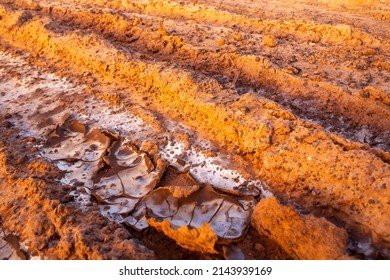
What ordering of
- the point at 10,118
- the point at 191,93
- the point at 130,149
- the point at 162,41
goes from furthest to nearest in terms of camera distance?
the point at 162,41 < the point at 10,118 < the point at 191,93 < the point at 130,149

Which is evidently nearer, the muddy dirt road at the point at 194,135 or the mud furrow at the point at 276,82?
the muddy dirt road at the point at 194,135

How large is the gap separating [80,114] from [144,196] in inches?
58.4

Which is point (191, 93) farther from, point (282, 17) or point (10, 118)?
point (282, 17)

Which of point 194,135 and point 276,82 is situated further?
point 276,82

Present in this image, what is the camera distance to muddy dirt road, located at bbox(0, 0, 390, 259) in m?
2.46

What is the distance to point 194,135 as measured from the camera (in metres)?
3.41

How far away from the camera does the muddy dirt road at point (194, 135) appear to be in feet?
8.06

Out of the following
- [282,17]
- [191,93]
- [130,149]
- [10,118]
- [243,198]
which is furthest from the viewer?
[282,17]

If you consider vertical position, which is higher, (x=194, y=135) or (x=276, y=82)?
(x=276, y=82)

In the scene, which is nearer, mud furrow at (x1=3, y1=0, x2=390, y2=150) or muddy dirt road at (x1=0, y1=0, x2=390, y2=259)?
muddy dirt road at (x1=0, y1=0, x2=390, y2=259)

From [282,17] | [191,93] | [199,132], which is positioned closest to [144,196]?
[199,132]

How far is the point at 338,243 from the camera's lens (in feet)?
7.27

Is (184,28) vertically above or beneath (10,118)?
above

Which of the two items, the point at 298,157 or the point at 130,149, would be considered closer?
the point at 298,157
